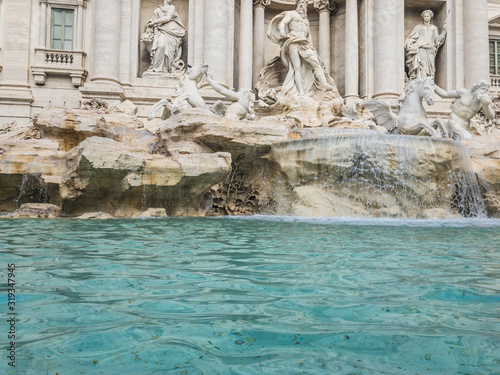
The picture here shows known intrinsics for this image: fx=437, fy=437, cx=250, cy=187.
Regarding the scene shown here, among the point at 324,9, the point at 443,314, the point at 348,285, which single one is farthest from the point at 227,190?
the point at 324,9

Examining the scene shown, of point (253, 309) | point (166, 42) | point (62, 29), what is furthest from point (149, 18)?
point (253, 309)

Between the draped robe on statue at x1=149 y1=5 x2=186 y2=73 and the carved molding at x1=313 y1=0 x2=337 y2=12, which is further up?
the carved molding at x1=313 y1=0 x2=337 y2=12

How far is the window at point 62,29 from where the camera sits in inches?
588

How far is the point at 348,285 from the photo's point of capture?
2.41 meters

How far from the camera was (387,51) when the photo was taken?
15.3 meters

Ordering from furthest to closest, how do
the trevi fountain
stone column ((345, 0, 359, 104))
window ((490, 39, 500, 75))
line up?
window ((490, 39, 500, 75)) → stone column ((345, 0, 359, 104)) → the trevi fountain

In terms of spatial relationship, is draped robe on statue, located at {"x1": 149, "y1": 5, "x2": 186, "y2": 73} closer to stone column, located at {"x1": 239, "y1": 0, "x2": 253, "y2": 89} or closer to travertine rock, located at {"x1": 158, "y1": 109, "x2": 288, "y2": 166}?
stone column, located at {"x1": 239, "y1": 0, "x2": 253, "y2": 89}

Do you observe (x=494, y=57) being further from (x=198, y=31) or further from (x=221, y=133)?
(x=221, y=133)

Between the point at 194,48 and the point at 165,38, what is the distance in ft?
3.48

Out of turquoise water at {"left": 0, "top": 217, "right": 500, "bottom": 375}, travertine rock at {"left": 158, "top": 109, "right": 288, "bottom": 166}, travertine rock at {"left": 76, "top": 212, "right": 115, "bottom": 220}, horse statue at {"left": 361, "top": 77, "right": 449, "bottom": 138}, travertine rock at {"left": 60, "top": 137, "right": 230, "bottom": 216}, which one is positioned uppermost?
horse statue at {"left": 361, "top": 77, "right": 449, "bottom": 138}

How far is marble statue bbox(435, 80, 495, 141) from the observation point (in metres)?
9.97

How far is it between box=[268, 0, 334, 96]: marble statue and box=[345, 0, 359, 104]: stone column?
52.6 inches

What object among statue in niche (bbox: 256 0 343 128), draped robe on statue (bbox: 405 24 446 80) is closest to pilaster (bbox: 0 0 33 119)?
statue in niche (bbox: 256 0 343 128)

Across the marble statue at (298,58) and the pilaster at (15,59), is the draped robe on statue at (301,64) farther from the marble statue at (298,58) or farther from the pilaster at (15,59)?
the pilaster at (15,59)
